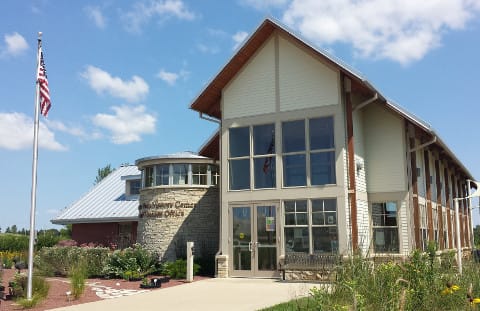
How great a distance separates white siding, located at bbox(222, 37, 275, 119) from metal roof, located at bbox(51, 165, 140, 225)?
10.6 m

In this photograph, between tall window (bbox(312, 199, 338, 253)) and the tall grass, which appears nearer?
the tall grass

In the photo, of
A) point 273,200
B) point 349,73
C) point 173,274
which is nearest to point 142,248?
point 173,274

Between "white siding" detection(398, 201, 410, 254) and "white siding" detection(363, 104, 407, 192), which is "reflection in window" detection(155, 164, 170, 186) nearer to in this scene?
"white siding" detection(363, 104, 407, 192)

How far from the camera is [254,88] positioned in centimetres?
1917

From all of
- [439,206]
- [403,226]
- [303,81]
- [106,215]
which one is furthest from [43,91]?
[439,206]

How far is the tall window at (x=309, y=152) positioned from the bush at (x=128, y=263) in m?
6.04

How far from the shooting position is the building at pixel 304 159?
56.8ft

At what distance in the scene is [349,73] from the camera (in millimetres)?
17141

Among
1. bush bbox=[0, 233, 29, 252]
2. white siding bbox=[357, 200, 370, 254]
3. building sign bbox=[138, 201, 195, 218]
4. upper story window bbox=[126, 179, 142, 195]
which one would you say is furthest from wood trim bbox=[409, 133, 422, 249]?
bush bbox=[0, 233, 29, 252]

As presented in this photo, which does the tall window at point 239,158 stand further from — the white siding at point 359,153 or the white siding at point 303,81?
the white siding at point 359,153

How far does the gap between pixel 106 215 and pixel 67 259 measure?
803cm

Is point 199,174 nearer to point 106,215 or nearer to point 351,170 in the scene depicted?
point 351,170

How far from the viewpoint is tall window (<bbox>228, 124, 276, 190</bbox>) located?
60.7 feet

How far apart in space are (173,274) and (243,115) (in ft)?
21.0
